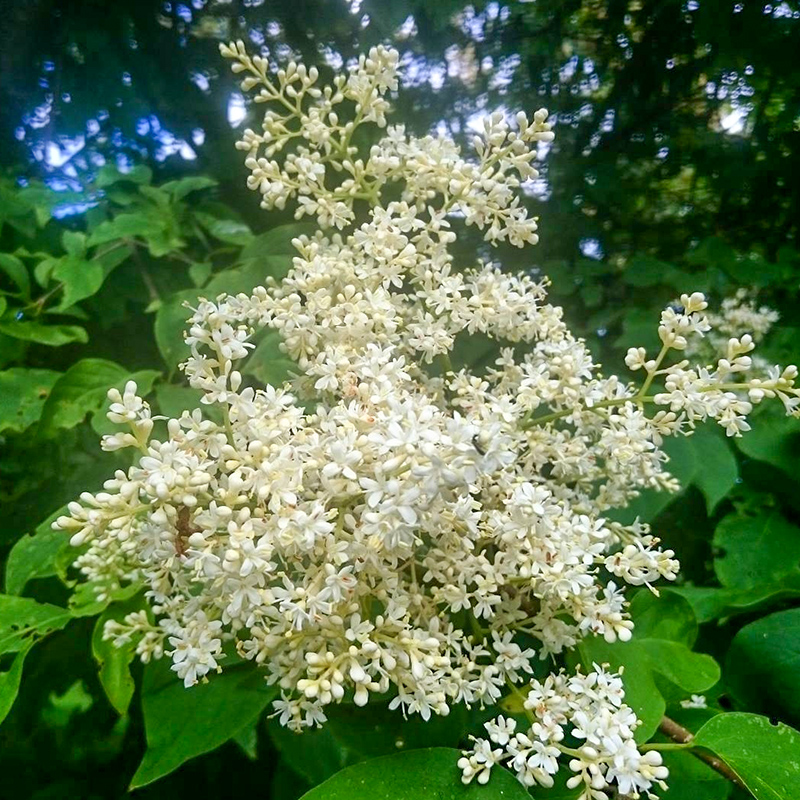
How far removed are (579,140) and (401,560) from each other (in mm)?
910

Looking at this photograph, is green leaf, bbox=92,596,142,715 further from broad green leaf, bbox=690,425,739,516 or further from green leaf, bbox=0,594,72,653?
broad green leaf, bbox=690,425,739,516

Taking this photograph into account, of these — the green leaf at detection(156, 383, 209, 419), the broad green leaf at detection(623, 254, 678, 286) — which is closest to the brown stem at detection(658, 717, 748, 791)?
the green leaf at detection(156, 383, 209, 419)

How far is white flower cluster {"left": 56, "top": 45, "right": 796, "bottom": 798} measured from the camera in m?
0.40

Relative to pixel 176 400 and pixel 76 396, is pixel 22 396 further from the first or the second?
pixel 176 400

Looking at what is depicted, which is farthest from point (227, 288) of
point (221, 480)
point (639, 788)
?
point (639, 788)

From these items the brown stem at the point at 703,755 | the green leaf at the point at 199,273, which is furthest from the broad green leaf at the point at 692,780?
the green leaf at the point at 199,273

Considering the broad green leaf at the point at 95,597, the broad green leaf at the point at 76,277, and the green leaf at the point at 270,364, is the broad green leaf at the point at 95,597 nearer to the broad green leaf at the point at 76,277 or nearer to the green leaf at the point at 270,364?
the green leaf at the point at 270,364

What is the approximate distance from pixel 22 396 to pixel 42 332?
106 millimetres

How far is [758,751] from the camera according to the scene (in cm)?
48

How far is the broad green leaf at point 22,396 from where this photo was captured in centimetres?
82

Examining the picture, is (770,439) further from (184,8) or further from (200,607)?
(184,8)

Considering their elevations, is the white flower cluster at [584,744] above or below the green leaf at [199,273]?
below

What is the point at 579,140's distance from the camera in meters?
1.14

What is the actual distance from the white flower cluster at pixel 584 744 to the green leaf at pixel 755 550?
44 cm
